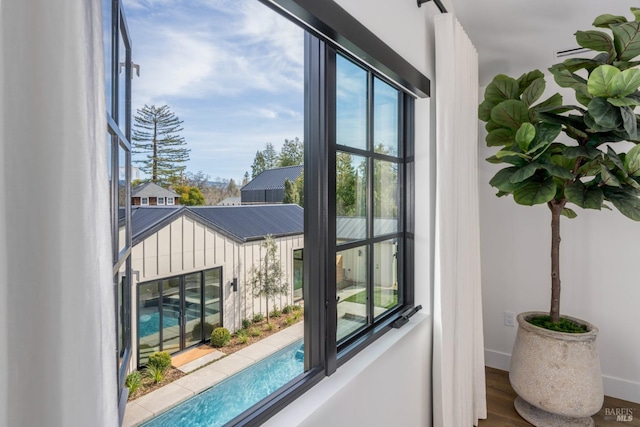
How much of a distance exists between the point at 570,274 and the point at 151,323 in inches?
112

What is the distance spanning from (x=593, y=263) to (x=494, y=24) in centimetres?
182

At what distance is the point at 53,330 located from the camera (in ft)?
1.29

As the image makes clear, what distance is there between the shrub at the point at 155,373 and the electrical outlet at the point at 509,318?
274cm

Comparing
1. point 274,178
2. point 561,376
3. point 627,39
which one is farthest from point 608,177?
point 274,178

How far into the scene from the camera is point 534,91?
6.63 feet

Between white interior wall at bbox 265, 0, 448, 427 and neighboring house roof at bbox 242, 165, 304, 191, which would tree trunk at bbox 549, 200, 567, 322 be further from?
neighboring house roof at bbox 242, 165, 304, 191

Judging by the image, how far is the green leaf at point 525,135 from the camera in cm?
177

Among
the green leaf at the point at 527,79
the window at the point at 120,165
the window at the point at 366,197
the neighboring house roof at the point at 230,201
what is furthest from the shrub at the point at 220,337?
the green leaf at the point at 527,79

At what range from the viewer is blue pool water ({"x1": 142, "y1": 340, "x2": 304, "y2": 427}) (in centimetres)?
94

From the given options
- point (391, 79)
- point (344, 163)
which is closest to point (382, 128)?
point (391, 79)

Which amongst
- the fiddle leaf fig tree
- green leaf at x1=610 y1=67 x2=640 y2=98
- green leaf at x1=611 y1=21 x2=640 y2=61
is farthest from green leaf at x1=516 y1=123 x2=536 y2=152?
green leaf at x1=611 y1=21 x2=640 y2=61

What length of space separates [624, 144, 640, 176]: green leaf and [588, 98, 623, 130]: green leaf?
0.52 feet

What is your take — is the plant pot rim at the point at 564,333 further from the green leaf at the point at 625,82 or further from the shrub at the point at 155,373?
the shrub at the point at 155,373

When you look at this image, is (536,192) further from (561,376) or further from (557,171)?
(561,376)
